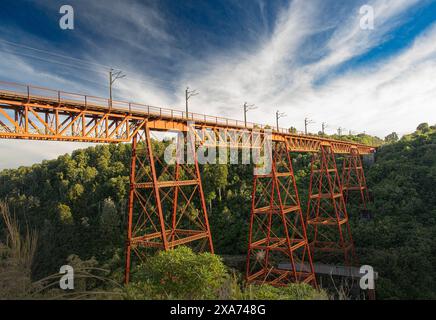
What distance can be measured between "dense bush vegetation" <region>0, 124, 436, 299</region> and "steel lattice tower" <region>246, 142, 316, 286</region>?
3.54m

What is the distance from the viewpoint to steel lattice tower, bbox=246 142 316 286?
46.7 feet

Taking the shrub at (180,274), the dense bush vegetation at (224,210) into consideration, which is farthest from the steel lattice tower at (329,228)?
the shrub at (180,274)

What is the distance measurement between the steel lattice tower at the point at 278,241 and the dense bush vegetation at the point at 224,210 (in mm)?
3543

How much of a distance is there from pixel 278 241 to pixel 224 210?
14.0 metres

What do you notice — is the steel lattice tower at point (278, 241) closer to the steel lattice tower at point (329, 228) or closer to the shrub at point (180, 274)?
the steel lattice tower at point (329, 228)

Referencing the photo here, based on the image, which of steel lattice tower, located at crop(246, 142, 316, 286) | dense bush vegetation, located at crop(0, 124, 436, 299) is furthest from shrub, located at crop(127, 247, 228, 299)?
steel lattice tower, located at crop(246, 142, 316, 286)

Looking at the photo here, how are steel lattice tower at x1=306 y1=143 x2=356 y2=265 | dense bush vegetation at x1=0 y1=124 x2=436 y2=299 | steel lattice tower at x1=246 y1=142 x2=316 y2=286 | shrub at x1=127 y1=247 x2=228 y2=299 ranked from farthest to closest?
steel lattice tower at x1=306 y1=143 x2=356 y2=265
dense bush vegetation at x1=0 y1=124 x2=436 y2=299
steel lattice tower at x1=246 y1=142 x2=316 y2=286
shrub at x1=127 y1=247 x2=228 y2=299

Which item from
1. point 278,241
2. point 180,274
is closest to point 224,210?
point 278,241

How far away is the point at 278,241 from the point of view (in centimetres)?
1806

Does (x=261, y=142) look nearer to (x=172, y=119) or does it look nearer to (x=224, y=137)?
(x=224, y=137)

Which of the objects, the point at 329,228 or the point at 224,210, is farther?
the point at 224,210

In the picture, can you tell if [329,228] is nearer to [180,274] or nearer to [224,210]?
[224,210]

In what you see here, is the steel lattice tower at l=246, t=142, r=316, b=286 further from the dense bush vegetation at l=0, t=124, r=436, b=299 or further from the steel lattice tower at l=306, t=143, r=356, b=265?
the dense bush vegetation at l=0, t=124, r=436, b=299

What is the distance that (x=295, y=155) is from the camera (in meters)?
40.3
